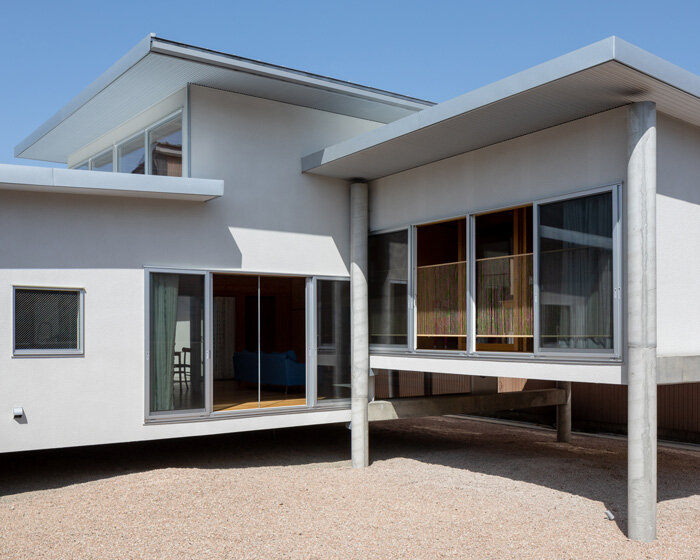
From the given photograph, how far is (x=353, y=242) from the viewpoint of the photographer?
35.0 ft

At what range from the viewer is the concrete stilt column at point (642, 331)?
6629 millimetres

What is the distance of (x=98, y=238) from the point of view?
8.81 m

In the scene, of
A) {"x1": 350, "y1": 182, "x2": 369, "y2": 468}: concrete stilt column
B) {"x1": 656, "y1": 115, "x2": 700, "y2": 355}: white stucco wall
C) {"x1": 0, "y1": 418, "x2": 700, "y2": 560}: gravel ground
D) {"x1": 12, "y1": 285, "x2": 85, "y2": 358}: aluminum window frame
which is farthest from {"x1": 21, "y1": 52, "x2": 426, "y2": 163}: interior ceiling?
{"x1": 0, "y1": 418, "x2": 700, "y2": 560}: gravel ground

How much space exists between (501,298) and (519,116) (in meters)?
2.22

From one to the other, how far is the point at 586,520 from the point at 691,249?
3.19m

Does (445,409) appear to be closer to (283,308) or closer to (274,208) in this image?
(274,208)

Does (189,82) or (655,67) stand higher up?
(189,82)

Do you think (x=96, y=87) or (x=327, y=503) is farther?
(x=96, y=87)

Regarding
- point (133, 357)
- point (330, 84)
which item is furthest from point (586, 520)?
point (330, 84)

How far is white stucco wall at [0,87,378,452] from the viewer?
832 cm

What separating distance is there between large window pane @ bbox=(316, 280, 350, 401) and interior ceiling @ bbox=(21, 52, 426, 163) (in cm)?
281

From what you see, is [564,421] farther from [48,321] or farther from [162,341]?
[48,321]

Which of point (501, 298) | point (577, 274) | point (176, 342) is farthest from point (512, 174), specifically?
point (176, 342)

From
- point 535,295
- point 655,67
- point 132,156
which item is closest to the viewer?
point 655,67
